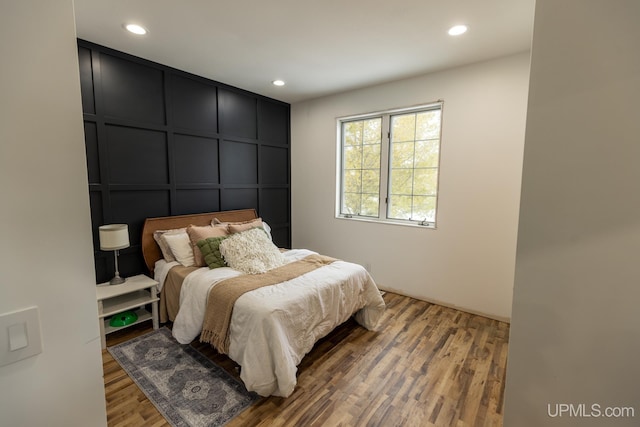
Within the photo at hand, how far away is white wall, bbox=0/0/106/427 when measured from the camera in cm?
62

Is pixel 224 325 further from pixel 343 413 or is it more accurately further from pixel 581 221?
pixel 581 221

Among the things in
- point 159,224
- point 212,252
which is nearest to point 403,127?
point 212,252

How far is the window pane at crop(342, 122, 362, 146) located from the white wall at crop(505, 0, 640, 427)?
10.2 ft

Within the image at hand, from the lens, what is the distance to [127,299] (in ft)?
8.68

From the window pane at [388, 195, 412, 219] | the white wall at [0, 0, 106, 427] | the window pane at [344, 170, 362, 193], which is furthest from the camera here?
the window pane at [344, 170, 362, 193]

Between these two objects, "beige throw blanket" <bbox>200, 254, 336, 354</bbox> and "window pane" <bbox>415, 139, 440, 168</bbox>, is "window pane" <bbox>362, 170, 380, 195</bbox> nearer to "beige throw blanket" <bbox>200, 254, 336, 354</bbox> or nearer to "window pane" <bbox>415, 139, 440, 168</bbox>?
"window pane" <bbox>415, 139, 440, 168</bbox>

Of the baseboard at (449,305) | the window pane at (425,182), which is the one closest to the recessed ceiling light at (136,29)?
the window pane at (425,182)

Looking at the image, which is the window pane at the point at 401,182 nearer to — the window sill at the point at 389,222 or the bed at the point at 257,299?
the window sill at the point at 389,222

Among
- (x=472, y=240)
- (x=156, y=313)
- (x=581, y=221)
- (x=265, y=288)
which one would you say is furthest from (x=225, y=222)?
(x=581, y=221)

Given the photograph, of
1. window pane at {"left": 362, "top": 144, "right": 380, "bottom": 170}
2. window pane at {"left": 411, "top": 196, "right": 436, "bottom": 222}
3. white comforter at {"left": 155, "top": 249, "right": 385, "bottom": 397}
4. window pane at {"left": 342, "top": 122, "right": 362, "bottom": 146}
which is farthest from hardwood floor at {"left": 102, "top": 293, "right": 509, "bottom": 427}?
window pane at {"left": 342, "top": 122, "right": 362, "bottom": 146}

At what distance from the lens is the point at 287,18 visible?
210 cm

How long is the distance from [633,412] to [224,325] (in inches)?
81.8

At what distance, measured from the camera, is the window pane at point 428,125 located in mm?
3223

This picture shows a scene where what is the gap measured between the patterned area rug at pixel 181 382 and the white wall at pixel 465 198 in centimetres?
231
